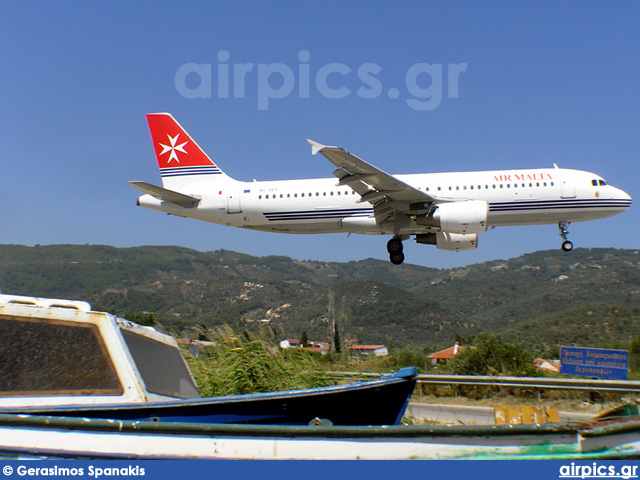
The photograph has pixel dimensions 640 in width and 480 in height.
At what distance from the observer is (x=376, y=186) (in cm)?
1992

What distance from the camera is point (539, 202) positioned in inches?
801

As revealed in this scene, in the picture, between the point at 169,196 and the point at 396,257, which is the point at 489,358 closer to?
the point at 396,257

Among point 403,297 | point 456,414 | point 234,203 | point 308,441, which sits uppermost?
point 234,203

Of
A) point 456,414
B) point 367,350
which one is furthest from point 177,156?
point 456,414

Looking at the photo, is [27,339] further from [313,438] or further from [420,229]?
[420,229]

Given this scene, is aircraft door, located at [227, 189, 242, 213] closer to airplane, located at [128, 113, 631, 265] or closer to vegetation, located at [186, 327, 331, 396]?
airplane, located at [128, 113, 631, 265]

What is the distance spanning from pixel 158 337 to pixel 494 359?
40.0 ft

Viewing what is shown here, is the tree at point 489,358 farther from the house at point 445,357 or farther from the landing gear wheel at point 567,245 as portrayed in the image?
the landing gear wheel at point 567,245

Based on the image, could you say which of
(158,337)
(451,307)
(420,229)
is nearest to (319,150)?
(420,229)

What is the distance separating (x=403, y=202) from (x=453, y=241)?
7.77ft

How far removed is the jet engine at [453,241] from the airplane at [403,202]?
0.04m

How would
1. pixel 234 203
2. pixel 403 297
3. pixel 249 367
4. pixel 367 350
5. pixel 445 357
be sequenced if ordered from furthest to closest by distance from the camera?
pixel 403 297 < pixel 367 350 < pixel 445 357 < pixel 234 203 < pixel 249 367

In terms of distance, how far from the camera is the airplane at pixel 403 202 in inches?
766

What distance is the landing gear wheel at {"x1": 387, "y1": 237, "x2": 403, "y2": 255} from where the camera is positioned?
21.6 metres
